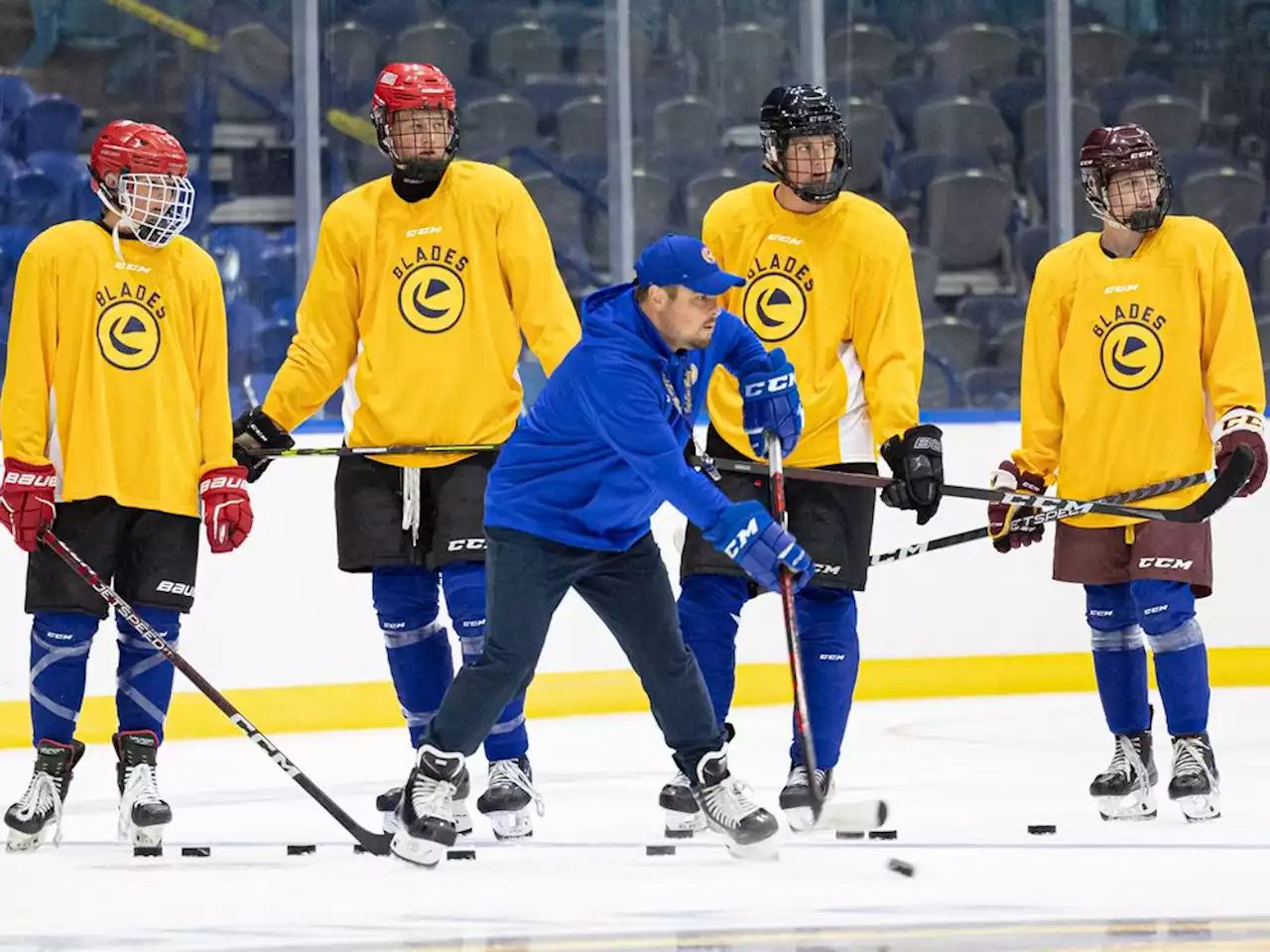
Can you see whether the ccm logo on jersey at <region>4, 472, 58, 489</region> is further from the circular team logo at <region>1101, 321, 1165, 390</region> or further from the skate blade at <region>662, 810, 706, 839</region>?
the circular team logo at <region>1101, 321, 1165, 390</region>

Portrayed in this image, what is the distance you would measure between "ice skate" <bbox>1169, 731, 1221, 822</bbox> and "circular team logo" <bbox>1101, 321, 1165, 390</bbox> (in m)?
0.67

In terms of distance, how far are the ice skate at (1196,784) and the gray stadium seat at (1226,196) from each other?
10.2 ft

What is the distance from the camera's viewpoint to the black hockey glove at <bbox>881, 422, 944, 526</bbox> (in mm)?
4160

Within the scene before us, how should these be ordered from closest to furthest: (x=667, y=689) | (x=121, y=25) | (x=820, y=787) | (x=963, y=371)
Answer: (x=667, y=689), (x=820, y=787), (x=121, y=25), (x=963, y=371)

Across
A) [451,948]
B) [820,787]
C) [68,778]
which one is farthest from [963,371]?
[451,948]

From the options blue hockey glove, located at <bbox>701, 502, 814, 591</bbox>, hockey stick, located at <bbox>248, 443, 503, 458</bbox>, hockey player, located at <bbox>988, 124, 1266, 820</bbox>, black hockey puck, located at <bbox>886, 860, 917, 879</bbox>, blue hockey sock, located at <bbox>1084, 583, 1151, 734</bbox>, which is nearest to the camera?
blue hockey glove, located at <bbox>701, 502, 814, 591</bbox>

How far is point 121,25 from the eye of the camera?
6.39 meters

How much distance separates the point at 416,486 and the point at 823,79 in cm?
299

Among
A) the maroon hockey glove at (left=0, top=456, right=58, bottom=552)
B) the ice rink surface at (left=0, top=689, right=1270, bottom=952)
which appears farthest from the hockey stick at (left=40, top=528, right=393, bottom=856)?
the ice rink surface at (left=0, top=689, right=1270, bottom=952)

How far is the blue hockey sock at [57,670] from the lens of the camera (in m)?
4.17

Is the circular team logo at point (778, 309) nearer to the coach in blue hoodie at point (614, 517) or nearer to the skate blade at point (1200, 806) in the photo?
the coach in blue hoodie at point (614, 517)

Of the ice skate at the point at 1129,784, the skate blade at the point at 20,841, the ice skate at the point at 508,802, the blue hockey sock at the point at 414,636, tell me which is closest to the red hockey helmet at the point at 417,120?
the blue hockey sock at the point at 414,636

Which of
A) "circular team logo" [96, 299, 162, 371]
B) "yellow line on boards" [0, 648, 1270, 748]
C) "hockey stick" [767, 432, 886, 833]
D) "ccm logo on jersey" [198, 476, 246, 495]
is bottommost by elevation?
"yellow line on boards" [0, 648, 1270, 748]

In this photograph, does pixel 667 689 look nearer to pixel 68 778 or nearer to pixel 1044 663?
pixel 68 778
